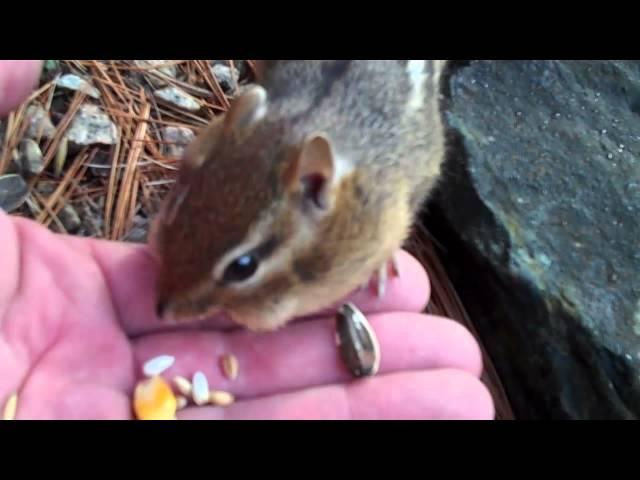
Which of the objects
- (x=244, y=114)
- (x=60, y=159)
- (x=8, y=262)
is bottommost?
(x=60, y=159)

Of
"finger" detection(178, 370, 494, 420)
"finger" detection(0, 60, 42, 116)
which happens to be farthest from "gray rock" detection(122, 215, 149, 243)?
"finger" detection(178, 370, 494, 420)

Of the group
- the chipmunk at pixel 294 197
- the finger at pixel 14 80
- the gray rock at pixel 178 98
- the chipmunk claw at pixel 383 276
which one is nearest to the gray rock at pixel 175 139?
the gray rock at pixel 178 98

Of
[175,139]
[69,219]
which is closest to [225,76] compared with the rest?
[175,139]

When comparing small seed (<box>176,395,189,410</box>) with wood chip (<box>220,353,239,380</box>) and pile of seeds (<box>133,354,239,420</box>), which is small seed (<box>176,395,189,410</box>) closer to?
pile of seeds (<box>133,354,239,420</box>)

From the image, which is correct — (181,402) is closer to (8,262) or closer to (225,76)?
(8,262)

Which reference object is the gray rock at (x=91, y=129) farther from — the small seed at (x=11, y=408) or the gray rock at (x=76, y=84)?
the small seed at (x=11, y=408)

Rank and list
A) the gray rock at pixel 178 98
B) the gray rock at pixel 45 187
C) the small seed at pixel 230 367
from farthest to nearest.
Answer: the gray rock at pixel 178 98
the gray rock at pixel 45 187
the small seed at pixel 230 367
